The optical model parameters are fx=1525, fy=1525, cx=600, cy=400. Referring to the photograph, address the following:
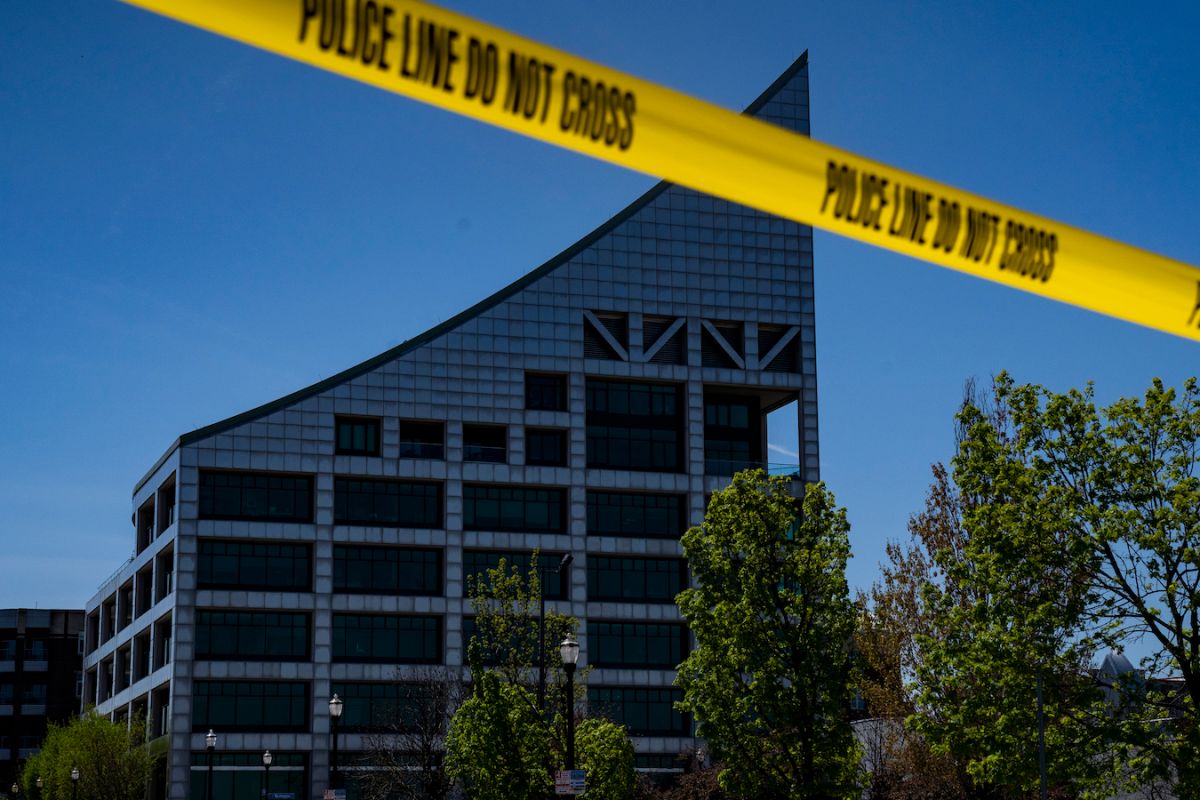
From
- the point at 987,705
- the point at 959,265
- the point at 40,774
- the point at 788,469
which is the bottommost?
the point at 40,774

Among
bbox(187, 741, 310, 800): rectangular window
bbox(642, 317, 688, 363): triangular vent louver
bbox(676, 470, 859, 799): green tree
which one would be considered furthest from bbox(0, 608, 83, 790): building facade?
bbox(676, 470, 859, 799): green tree

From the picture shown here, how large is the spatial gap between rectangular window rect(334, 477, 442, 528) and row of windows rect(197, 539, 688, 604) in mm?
1676

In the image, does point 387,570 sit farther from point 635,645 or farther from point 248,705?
point 635,645

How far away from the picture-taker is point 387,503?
9250cm

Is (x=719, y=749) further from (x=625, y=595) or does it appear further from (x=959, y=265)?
(x=625, y=595)

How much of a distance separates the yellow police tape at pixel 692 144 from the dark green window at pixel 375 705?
78497mm

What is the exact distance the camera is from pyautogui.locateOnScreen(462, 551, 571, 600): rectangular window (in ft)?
301

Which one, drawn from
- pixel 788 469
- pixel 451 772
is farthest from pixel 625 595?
pixel 451 772

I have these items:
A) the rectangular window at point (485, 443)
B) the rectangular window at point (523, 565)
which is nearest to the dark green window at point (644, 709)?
the rectangular window at point (523, 565)

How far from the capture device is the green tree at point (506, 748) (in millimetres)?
45125

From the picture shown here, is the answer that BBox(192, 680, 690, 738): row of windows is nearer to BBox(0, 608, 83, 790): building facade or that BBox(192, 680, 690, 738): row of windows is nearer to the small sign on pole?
the small sign on pole

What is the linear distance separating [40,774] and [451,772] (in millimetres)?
71039

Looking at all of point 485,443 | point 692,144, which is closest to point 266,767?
point 485,443

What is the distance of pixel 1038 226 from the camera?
6977mm
